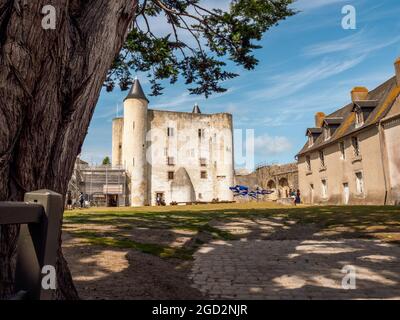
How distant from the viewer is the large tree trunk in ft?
7.89

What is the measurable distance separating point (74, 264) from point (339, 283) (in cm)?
435

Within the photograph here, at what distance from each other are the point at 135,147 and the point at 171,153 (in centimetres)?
577

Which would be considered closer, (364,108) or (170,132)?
(364,108)

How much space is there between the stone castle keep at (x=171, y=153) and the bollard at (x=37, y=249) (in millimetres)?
43162

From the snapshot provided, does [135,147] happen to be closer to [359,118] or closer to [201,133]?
[201,133]

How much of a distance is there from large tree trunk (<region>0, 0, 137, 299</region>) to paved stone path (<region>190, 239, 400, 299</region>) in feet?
9.07

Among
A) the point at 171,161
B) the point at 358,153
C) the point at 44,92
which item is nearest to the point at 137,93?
the point at 171,161

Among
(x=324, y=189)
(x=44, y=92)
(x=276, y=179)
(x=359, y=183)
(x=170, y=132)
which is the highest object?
(x=170, y=132)

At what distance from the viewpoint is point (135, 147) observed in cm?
4481

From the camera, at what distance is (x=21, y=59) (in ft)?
8.04

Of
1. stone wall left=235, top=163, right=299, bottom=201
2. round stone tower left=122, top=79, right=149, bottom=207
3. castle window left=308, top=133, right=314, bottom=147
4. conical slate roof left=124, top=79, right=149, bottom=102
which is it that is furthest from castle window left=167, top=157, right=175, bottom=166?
castle window left=308, top=133, right=314, bottom=147
